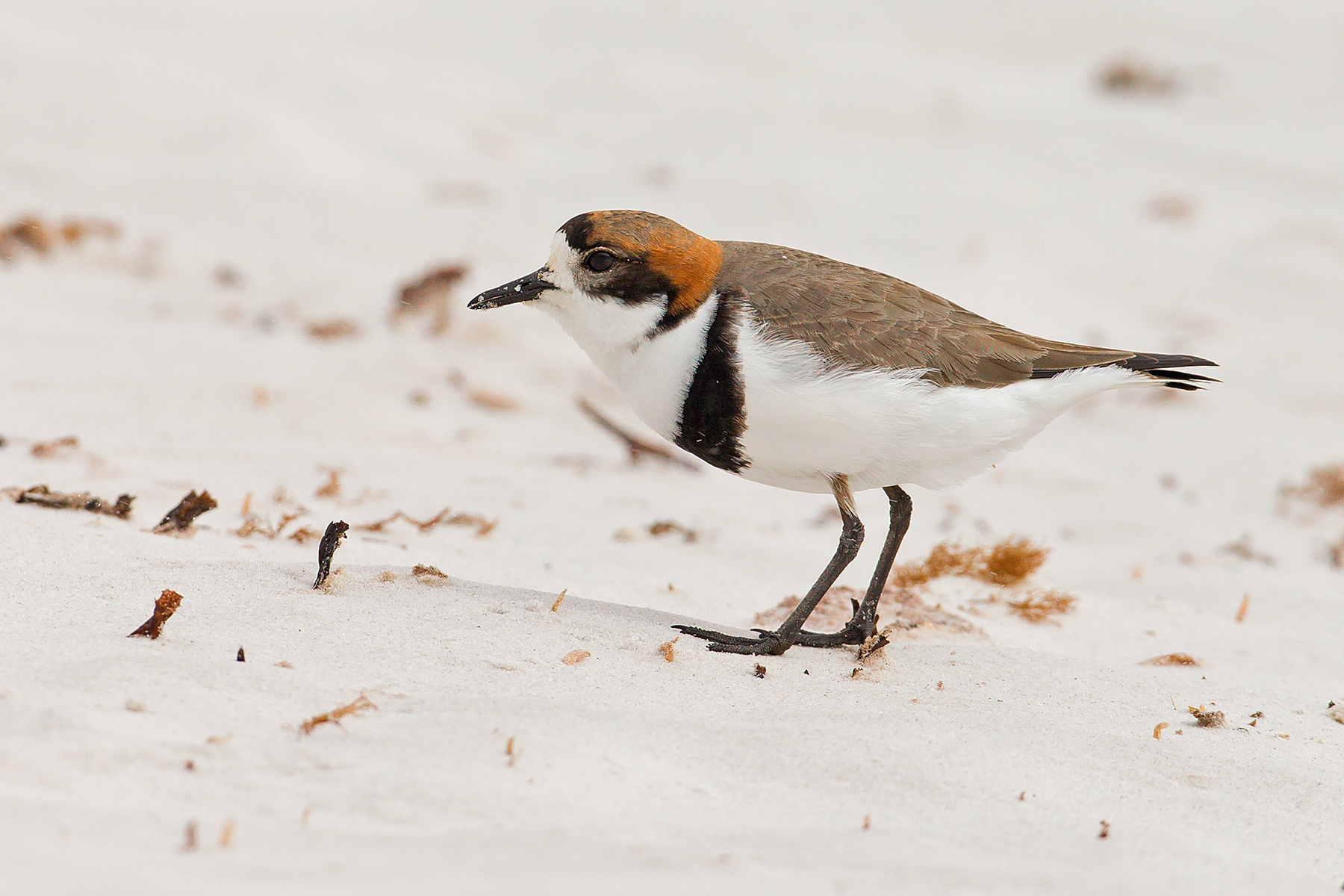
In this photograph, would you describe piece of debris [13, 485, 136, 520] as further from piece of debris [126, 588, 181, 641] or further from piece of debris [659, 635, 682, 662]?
piece of debris [659, 635, 682, 662]

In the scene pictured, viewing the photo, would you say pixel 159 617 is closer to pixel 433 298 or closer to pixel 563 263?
pixel 563 263

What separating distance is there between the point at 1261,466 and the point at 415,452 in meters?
4.65

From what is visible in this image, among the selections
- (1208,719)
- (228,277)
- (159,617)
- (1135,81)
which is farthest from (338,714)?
(1135,81)

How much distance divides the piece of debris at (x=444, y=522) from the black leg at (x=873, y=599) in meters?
1.44

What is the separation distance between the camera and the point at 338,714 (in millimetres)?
3232

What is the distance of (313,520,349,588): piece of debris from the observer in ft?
13.8

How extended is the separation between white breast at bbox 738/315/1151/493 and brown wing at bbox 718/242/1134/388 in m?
0.05

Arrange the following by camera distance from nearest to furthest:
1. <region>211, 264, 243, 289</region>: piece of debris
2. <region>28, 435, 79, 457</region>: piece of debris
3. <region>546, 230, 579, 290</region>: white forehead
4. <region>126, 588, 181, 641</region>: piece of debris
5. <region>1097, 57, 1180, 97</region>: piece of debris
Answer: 1. <region>126, 588, 181, 641</region>: piece of debris
2. <region>546, 230, 579, 290</region>: white forehead
3. <region>28, 435, 79, 457</region>: piece of debris
4. <region>211, 264, 243, 289</region>: piece of debris
5. <region>1097, 57, 1180, 97</region>: piece of debris

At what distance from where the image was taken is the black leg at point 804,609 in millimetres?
4340

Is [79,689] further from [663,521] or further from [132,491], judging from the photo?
[663,521]

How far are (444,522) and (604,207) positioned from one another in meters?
4.69

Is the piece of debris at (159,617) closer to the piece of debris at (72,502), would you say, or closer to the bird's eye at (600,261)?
the piece of debris at (72,502)

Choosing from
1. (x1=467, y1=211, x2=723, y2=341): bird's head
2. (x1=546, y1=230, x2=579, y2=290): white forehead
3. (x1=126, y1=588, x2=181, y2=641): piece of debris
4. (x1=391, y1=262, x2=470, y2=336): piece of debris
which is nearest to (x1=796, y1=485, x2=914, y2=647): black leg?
(x1=467, y1=211, x2=723, y2=341): bird's head

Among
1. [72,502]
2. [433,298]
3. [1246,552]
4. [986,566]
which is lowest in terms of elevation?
[72,502]
